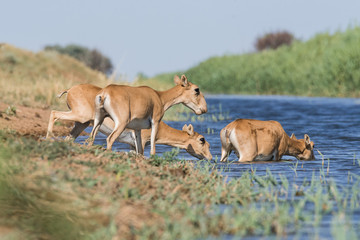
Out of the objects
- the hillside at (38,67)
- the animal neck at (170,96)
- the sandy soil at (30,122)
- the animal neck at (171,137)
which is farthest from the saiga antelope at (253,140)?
the hillside at (38,67)

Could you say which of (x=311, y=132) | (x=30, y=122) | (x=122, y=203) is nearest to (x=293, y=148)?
(x=122, y=203)

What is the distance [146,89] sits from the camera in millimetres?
12219

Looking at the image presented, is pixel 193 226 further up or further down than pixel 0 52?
further down

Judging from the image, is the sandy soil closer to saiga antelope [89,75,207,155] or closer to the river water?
the river water

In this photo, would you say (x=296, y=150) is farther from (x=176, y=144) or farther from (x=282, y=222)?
(x=282, y=222)

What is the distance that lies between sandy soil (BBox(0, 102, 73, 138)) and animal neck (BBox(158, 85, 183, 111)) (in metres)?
4.03

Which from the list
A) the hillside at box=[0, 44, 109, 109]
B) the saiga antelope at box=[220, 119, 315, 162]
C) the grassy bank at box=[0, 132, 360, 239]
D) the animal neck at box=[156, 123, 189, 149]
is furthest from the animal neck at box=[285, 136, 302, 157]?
the hillside at box=[0, 44, 109, 109]

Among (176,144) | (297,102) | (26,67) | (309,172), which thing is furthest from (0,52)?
(309,172)

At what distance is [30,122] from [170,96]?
6259mm

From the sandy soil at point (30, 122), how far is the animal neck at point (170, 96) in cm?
403

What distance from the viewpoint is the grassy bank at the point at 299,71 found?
37.2 metres

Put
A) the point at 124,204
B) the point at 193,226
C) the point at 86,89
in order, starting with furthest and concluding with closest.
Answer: the point at 86,89 → the point at 124,204 → the point at 193,226

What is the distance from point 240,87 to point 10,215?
44.6 metres

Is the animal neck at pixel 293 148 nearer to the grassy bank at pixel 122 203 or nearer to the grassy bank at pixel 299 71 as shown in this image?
the grassy bank at pixel 122 203
